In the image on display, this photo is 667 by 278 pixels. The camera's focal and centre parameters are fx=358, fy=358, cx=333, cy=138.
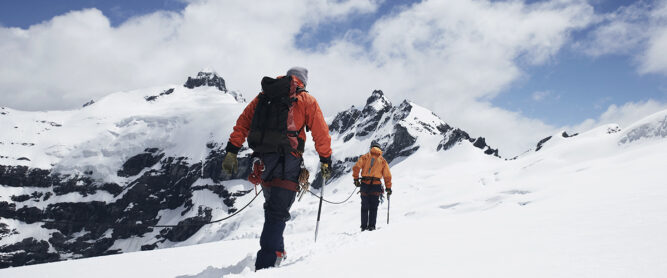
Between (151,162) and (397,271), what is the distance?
206548 mm

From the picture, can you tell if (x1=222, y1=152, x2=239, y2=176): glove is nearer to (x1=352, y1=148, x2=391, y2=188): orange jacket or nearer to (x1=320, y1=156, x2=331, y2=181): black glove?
(x1=320, y1=156, x2=331, y2=181): black glove

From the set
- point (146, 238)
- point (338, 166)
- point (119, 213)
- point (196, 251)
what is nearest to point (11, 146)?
point (119, 213)

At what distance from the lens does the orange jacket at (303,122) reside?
4.88m

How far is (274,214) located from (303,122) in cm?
129

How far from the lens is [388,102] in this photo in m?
158

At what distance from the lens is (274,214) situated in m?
4.59

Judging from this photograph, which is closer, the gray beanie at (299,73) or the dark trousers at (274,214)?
the dark trousers at (274,214)

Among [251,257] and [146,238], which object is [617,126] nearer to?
[251,257]

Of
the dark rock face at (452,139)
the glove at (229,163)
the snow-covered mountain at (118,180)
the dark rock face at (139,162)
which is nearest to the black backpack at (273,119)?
the glove at (229,163)

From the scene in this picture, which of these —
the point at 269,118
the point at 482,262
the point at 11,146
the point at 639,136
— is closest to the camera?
the point at 482,262

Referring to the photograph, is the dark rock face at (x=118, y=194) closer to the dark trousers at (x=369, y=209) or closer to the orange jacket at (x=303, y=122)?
the dark trousers at (x=369, y=209)

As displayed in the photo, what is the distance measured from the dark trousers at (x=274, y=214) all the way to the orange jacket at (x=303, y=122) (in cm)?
51

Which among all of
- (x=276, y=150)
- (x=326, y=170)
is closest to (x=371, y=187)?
(x=326, y=170)

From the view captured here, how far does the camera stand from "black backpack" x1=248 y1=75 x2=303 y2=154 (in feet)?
15.0
